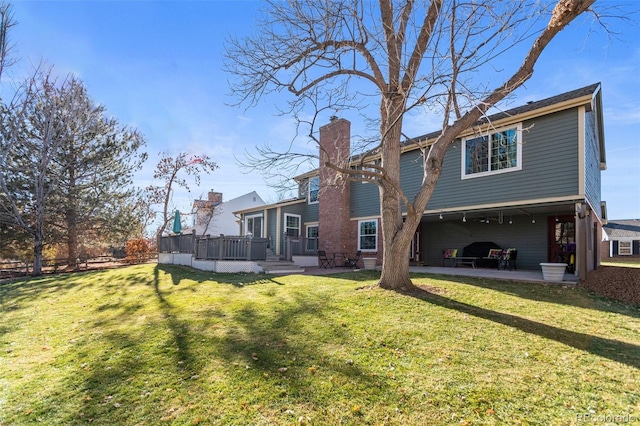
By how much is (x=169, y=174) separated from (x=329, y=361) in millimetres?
26606

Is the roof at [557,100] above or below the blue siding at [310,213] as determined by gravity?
above

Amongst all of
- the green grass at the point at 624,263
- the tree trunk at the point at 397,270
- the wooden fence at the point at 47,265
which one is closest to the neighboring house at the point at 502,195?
the tree trunk at the point at 397,270

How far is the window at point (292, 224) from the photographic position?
1920 centimetres

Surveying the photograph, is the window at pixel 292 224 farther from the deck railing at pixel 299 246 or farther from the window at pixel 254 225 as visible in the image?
the window at pixel 254 225

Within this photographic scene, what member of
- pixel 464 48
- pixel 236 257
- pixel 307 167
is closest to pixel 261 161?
pixel 307 167

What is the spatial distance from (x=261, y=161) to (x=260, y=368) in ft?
15.3

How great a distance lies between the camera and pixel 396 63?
7.40 meters

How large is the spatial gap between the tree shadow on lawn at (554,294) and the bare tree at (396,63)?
9.73ft

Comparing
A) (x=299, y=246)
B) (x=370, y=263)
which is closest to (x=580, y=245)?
(x=370, y=263)

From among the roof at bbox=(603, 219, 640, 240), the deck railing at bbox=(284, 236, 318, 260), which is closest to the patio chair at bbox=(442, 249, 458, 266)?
the deck railing at bbox=(284, 236, 318, 260)

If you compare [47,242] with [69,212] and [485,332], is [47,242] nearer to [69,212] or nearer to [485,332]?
[69,212]

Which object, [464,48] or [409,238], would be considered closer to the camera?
[464,48]

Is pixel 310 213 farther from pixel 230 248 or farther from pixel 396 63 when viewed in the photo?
pixel 396 63

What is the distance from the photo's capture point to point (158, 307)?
23.4 ft
